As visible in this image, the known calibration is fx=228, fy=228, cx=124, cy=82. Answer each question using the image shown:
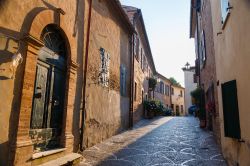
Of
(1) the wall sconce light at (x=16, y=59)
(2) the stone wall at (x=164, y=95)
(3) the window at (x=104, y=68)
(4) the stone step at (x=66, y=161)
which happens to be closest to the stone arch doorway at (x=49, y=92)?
(4) the stone step at (x=66, y=161)

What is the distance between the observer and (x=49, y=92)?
5535 millimetres

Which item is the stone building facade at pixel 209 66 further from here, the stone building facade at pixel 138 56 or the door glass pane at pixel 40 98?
the door glass pane at pixel 40 98

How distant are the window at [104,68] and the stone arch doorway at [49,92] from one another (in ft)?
8.29

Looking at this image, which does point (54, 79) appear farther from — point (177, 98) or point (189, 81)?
point (177, 98)

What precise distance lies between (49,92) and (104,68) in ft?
12.1

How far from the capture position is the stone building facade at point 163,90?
31239 millimetres

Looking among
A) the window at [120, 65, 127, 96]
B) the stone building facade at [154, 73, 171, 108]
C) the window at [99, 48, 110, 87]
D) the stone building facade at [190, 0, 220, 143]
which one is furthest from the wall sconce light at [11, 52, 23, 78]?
the stone building facade at [154, 73, 171, 108]

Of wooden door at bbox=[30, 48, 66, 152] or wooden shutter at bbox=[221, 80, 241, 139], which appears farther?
wooden door at bbox=[30, 48, 66, 152]

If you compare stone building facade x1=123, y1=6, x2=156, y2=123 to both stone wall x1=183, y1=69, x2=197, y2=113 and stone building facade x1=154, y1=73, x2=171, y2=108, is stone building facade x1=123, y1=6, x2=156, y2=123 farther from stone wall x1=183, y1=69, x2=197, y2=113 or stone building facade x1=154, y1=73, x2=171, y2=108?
stone wall x1=183, y1=69, x2=197, y2=113

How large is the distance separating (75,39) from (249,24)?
15.3 ft

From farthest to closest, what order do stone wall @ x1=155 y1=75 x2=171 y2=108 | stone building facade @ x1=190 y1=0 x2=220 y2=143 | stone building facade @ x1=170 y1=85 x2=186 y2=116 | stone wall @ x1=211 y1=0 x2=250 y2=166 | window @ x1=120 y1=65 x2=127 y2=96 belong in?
stone building facade @ x1=170 y1=85 x2=186 y2=116
stone wall @ x1=155 y1=75 x2=171 y2=108
window @ x1=120 y1=65 x2=127 y2=96
stone building facade @ x1=190 y1=0 x2=220 y2=143
stone wall @ x1=211 y1=0 x2=250 y2=166

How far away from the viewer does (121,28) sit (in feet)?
39.0

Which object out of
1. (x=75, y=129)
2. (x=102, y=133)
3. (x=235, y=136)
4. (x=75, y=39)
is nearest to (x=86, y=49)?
(x=75, y=39)

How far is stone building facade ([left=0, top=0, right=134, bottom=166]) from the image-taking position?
4.10 meters
